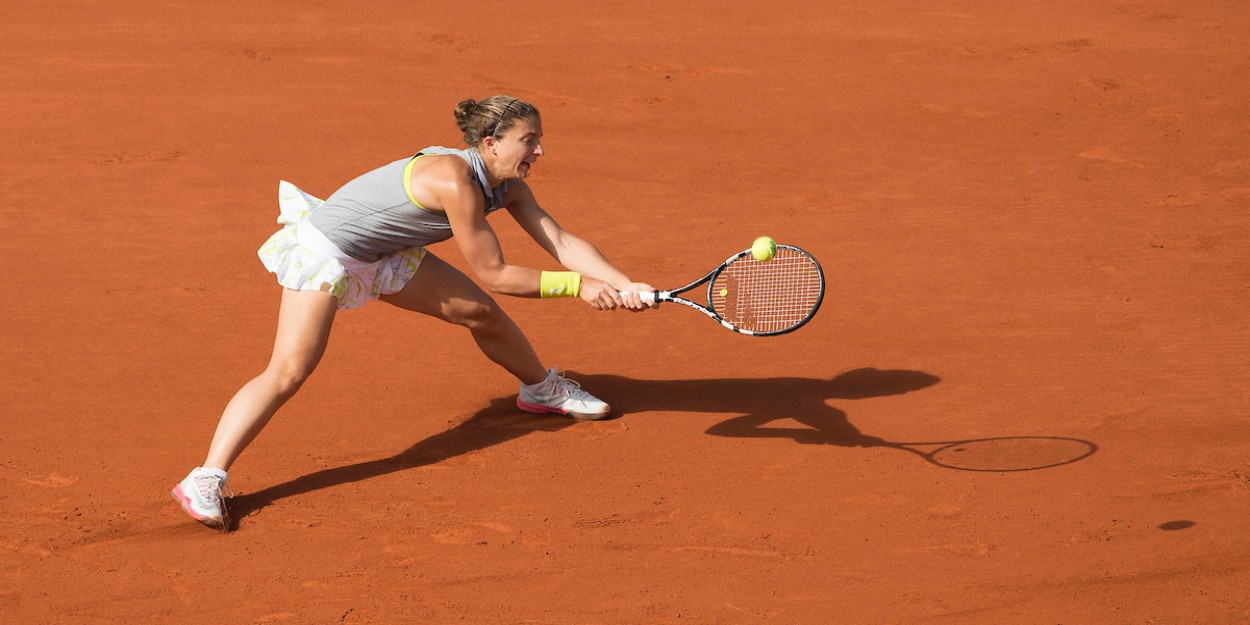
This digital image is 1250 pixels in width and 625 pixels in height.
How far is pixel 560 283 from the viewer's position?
5.05 meters

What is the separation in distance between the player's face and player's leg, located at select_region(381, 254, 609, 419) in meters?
0.57

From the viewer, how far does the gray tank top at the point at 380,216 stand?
512 cm

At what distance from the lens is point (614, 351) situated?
21.8 feet

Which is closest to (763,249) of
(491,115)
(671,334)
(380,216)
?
(491,115)

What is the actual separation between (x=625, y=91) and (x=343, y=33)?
2708 millimetres

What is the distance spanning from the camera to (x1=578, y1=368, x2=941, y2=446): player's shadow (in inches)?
228

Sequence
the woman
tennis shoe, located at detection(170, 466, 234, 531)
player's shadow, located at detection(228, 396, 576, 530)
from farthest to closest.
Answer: player's shadow, located at detection(228, 396, 576, 530), the woman, tennis shoe, located at detection(170, 466, 234, 531)

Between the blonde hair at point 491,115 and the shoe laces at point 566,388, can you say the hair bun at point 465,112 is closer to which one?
the blonde hair at point 491,115

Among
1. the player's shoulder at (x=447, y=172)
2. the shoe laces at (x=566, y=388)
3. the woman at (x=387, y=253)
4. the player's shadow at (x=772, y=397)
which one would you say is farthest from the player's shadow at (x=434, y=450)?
the player's shoulder at (x=447, y=172)

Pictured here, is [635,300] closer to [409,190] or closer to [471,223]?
[471,223]

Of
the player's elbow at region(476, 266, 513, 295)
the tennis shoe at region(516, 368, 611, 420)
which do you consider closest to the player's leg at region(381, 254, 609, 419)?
the tennis shoe at region(516, 368, 611, 420)

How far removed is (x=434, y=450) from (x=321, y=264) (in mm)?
998

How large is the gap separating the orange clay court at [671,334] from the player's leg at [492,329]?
13 cm

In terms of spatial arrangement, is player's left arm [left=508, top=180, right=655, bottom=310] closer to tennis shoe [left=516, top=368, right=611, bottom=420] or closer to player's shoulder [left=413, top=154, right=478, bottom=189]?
player's shoulder [left=413, top=154, right=478, bottom=189]
